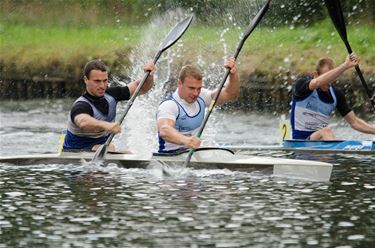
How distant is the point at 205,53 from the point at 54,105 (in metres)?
4.00

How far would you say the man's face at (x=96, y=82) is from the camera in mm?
13273

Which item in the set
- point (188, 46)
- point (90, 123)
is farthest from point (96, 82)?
point (188, 46)

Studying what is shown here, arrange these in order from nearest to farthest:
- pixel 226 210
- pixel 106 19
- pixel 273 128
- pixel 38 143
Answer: pixel 226 210
pixel 38 143
pixel 273 128
pixel 106 19

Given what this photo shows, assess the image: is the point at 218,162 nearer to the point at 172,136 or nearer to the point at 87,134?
the point at 172,136

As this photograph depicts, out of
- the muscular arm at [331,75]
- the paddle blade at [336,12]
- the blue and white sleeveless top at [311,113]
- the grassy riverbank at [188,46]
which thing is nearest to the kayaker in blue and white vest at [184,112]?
the muscular arm at [331,75]

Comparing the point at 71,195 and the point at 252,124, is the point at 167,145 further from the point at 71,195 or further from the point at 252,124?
the point at 252,124

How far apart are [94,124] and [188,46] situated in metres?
15.8

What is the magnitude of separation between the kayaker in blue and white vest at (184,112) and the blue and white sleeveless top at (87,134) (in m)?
0.89

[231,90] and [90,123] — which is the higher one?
[231,90]

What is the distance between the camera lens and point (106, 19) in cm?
3419

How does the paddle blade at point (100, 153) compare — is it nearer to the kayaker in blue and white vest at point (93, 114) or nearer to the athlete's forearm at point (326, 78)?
the kayaker in blue and white vest at point (93, 114)

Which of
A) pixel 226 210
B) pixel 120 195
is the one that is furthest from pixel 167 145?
pixel 226 210

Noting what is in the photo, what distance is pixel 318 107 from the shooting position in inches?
634

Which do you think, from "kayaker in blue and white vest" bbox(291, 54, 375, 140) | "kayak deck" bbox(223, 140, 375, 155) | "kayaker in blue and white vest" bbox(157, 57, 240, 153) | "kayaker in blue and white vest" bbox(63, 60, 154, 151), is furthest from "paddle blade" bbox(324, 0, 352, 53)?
"kayaker in blue and white vest" bbox(63, 60, 154, 151)
